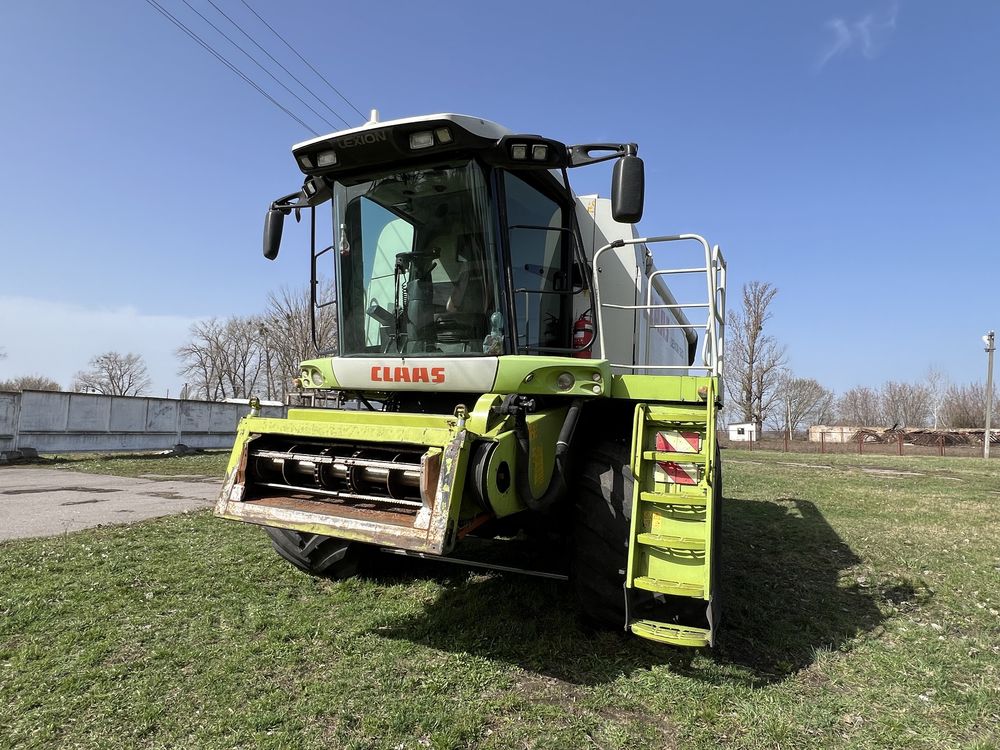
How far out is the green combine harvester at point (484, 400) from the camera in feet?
10.6

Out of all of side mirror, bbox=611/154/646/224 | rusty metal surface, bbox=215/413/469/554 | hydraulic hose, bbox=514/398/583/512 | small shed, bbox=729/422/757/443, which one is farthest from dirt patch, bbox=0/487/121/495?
small shed, bbox=729/422/757/443

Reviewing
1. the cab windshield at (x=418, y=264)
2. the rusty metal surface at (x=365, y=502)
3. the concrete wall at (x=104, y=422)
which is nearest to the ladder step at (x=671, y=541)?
the rusty metal surface at (x=365, y=502)

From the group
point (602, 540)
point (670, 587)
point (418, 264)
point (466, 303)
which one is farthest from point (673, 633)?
point (418, 264)

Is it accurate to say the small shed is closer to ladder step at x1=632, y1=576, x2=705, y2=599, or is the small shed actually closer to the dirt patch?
the dirt patch

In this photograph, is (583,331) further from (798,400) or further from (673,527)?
(798,400)

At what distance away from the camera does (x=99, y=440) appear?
649 inches

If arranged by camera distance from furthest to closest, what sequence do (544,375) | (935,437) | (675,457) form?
(935,437)
(544,375)
(675,457)

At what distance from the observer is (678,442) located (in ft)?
11.7

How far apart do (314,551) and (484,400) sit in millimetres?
2166

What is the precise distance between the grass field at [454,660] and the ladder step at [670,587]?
1.83 feet

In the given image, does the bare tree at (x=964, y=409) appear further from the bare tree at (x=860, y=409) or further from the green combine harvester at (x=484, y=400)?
the green combine harvester at (x=484, y=400)

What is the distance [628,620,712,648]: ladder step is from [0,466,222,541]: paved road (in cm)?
637

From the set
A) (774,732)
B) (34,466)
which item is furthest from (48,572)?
(34,466)

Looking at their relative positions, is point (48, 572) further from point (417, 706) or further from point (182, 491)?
point (182, 491)
